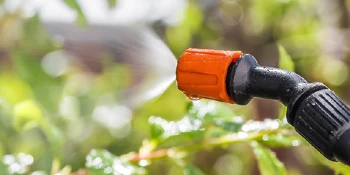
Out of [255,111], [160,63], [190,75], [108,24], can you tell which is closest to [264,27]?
[255,111]

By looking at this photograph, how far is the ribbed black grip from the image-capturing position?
1.73 ft

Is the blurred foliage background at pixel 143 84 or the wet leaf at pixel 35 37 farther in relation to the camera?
the wet leaf at pixel 35 37

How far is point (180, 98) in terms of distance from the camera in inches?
70.3

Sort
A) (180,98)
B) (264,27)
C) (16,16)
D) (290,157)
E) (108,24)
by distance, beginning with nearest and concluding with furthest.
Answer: (16,16) → (108,24) → (180,98) → (290,157) → (264,27)

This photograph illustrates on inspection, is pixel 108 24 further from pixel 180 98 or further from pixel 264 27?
pixel 264 27

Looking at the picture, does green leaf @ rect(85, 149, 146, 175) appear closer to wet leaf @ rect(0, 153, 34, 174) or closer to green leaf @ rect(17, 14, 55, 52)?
wet leaf @ rect(0, 153, 34, 174)

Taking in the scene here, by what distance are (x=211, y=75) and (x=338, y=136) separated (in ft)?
0.54

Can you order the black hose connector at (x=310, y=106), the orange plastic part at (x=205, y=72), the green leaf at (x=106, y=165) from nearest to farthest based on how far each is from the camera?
the black hose connector at (x=310, y=106), the orange plastic part at (x=205, y=72), the green leaf at (x=106, y=165)

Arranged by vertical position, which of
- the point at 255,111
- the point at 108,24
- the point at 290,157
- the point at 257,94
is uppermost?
the point at 108,24

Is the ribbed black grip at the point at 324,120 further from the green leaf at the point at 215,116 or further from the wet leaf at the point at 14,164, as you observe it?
the wet leaf at the point at 14,164

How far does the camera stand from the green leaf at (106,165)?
2.43 ft

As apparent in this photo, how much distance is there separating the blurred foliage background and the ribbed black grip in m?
0.25

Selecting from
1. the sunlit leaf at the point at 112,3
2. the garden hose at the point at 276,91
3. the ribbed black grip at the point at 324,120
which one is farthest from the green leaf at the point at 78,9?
the ribbed black grip at the point at 324,120

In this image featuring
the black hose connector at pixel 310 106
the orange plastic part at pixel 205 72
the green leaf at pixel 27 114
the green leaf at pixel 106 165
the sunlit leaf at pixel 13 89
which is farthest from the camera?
the sunlit leaf at pixel 13 89
